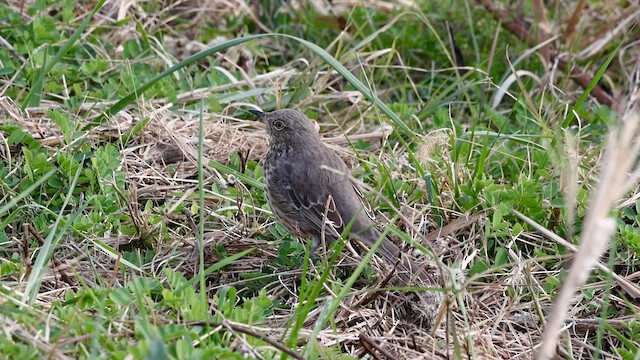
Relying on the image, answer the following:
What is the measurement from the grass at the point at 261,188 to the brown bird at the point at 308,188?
0.15 metres

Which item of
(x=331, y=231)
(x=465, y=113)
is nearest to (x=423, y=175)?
(x=331, y=231)

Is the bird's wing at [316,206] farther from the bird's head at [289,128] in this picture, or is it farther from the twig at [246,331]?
the twig at [246,331]

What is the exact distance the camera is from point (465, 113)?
731 centimetres

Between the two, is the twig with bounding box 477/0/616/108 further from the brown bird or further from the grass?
the brown bird

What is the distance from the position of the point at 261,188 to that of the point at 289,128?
1.33 feet

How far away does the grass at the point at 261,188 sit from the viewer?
13.5 ft

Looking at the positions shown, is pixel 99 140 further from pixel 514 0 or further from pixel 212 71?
pixel 514 0

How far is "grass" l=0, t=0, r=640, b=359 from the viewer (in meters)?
4.10

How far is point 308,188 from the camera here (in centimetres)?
555

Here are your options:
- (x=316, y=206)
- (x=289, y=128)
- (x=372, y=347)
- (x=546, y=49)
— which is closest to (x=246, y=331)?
(x=372, y=347)

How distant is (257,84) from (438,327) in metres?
2.92

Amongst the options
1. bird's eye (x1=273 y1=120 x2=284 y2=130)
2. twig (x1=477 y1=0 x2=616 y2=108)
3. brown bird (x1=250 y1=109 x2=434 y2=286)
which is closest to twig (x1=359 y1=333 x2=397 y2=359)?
brown bird (x1=250 y1=109 x2=434 y2=286)

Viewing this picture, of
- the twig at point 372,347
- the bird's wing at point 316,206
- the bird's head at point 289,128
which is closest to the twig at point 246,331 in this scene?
the twig at point 372,347

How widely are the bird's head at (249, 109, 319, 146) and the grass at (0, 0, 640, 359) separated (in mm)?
290
